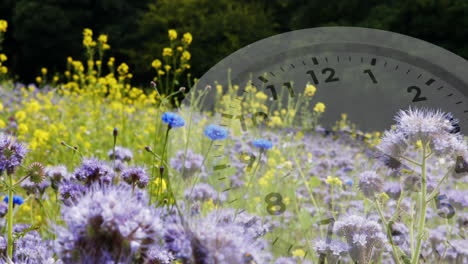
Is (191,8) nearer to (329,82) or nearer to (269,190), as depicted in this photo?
(269,190)

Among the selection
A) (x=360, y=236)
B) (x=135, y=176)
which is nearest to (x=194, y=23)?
(x=135, y=176)

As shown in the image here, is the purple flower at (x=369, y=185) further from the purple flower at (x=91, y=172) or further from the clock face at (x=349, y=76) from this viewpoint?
the purple flower at (x=91, y=172)

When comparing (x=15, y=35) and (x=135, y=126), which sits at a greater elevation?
(x=15, y=35)

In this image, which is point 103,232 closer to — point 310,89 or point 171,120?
point 171,120

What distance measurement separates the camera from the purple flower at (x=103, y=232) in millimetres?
559

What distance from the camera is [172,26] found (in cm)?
1205

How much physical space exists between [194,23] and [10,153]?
10833mm

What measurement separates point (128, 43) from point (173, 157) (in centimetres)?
1207

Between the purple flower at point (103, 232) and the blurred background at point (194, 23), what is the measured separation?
871 centimetres

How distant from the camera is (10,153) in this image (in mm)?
1038

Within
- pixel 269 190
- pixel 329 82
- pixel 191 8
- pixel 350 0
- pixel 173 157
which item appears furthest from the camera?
pixel 191 8

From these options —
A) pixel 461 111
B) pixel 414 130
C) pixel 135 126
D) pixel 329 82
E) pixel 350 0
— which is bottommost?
pixel 414 130

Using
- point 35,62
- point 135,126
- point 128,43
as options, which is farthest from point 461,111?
point 35,62

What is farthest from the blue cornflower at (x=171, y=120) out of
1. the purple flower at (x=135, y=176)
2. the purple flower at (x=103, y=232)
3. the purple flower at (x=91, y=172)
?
the purple flower at (x=103, y=232)
